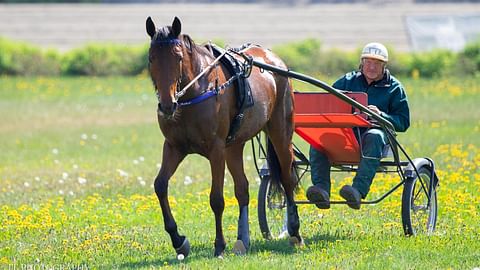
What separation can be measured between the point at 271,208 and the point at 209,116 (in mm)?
1946

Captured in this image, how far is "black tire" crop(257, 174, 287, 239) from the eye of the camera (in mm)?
9430

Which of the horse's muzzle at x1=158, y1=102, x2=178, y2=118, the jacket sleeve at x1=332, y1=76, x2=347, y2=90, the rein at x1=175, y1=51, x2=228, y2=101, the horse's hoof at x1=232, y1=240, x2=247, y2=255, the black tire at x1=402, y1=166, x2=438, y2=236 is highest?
the rein at x1=175, y1=51, x2=228, y2=101

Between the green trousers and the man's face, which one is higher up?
the man's face

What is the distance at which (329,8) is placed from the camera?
1652 inches

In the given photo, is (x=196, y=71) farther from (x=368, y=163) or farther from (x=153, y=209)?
(x=153, y=209)

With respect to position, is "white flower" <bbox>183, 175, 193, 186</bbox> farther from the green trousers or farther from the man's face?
→ the man's face

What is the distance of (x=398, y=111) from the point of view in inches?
371

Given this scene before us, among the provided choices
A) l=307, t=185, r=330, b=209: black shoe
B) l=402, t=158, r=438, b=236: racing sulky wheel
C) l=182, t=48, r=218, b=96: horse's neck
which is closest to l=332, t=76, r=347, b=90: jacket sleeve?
l=402, t=158, r=438, b=236: racing sulky wheel

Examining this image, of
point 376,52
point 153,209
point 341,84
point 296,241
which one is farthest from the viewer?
point 153,209

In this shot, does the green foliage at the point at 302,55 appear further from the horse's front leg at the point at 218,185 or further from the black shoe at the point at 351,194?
the horse's front leg at the point at 218,185

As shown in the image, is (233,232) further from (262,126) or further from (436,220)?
(436,220)

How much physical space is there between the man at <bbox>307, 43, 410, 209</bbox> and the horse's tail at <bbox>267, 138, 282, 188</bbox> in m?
0.32

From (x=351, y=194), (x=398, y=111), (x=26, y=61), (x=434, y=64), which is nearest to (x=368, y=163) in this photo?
(x=351, y=194)

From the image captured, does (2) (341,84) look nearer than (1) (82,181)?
Yes
